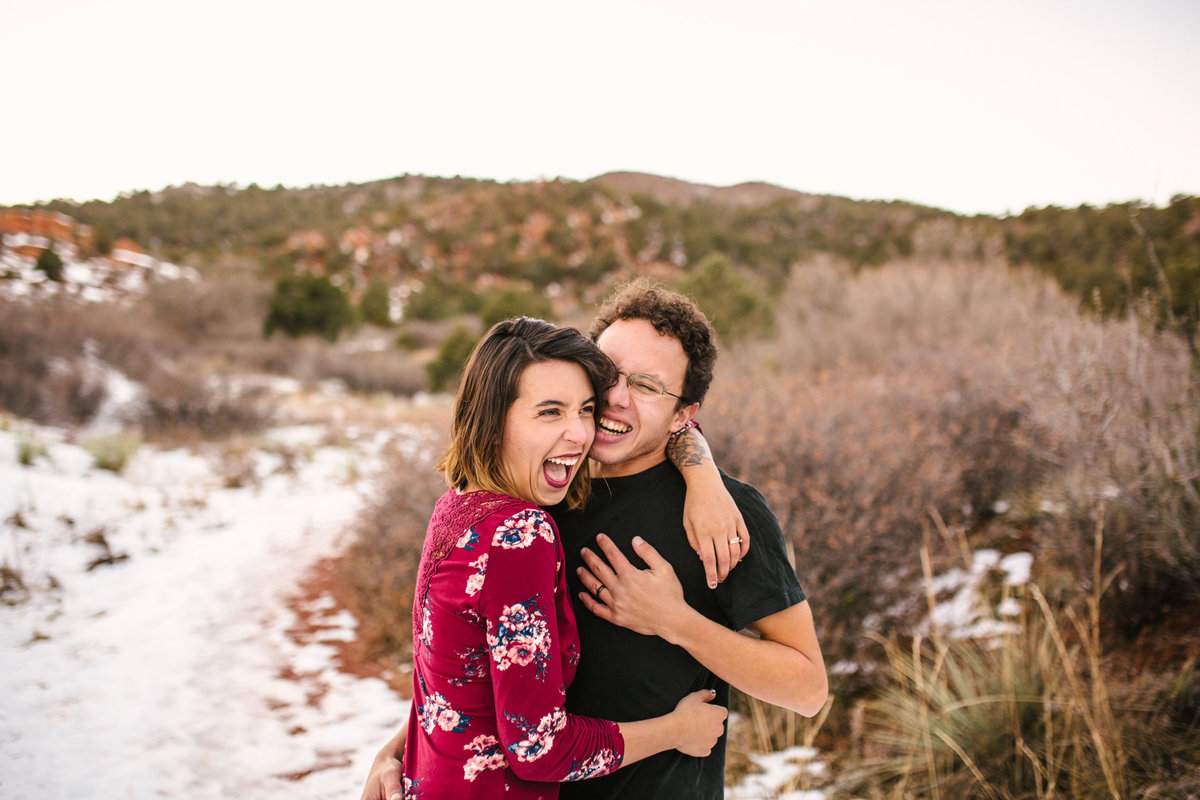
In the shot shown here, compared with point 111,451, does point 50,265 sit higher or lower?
higher

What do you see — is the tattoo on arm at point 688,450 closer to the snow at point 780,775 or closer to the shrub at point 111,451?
the snow at point 780,775

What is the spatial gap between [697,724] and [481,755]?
1.59 feet

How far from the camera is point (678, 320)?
65.1 inches

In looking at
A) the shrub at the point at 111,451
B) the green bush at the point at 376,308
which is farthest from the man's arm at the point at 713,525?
the green bush at the point at 376,308

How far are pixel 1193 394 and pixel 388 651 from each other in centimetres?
524

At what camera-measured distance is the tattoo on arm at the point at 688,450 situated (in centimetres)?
160

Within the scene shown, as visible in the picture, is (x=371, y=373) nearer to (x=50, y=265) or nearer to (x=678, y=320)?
(x=50, y=265)

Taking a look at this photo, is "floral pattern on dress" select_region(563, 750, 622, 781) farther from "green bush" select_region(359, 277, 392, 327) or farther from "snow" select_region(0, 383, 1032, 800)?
"green bush" select_region(359, 277, 392, 327)

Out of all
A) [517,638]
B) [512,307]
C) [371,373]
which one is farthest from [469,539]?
[512,307]

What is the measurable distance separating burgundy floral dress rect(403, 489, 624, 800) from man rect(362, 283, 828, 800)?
0.17m

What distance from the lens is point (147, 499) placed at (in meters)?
6.61

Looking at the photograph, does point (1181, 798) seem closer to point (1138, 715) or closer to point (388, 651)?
point (1138, 715)

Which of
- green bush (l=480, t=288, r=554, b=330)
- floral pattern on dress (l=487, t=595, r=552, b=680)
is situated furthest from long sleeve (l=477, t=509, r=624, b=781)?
green bush (l=480, t=288, r=554, b=330)

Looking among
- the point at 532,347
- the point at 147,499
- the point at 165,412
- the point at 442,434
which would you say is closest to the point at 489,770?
the point at 532,347
